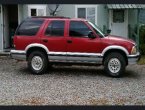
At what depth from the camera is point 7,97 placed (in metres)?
6.74

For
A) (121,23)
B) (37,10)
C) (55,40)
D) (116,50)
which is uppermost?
(37,10)

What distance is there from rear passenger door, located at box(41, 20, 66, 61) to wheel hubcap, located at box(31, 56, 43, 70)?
368 mm

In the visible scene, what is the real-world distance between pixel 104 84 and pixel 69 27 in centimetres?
242

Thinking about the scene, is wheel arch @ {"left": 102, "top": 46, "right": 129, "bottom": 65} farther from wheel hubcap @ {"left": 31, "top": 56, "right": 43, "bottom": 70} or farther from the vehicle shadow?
wheel hubcap @ {"left": 31, "top": 56, "right": 43, "bottom": 70}

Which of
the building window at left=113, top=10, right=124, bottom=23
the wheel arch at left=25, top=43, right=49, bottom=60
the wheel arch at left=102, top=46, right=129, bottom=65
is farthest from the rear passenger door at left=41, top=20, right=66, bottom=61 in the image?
the building window at left=113, top=10, right=124, bottom=23

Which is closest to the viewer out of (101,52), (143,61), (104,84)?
(104,84)

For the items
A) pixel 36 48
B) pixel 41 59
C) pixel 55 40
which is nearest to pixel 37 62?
pixel 41 59

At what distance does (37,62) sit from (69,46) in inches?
49.0

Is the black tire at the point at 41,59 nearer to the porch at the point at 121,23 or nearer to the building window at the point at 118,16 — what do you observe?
the porch at the point at 121,23

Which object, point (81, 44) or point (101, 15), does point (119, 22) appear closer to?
point (101, 15)

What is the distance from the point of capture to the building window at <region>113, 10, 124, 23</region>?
53.4 feet

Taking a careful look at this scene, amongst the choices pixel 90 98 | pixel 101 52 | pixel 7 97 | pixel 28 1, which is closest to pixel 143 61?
pixel 101 52

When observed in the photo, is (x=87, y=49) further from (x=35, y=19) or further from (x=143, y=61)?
(x=143, y=61)

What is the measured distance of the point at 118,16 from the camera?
16.3 m
